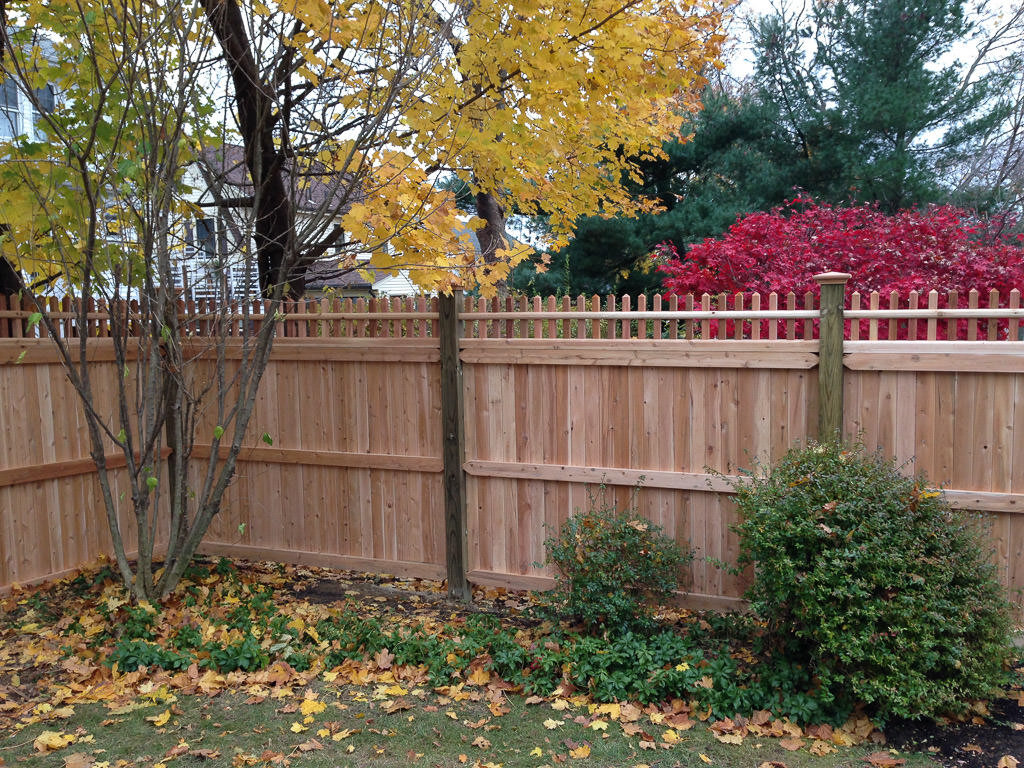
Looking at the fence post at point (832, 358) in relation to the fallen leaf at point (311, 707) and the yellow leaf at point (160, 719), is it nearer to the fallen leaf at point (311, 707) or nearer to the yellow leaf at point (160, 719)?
the fallen leaf at point (311, 707)

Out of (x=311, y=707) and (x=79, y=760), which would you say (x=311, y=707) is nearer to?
(x=311, y=707)

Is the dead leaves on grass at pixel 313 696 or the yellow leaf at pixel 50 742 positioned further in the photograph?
the dead leaves on grass at pixel 313 696

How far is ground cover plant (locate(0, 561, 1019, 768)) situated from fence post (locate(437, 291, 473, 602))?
0.39 m

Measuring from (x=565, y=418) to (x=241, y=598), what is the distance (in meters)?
2.44

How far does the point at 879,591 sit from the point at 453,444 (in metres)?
2.86

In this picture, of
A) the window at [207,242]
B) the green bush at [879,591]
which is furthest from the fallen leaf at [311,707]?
the window at [207,242]

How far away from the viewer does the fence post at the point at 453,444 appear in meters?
5.58

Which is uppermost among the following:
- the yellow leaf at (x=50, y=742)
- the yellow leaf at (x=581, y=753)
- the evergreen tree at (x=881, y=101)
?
the evergreen tree at (x=881, y=101)

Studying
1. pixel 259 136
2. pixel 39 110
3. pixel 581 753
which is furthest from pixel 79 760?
pixel 259 136

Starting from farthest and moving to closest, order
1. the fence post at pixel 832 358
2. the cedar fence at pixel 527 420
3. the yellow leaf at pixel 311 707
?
the fence post at pixel 832 358, the cedar fence at pixel 527 420, the yellow leaf at pixel 311 707

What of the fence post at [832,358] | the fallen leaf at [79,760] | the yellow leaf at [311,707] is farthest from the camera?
the fence post at [832,358]

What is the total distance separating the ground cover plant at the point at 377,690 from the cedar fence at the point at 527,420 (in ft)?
2.15

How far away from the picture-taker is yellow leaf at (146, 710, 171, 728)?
12.3 ft

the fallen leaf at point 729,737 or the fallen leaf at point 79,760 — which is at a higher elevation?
the fallen leaf at point 79,760
